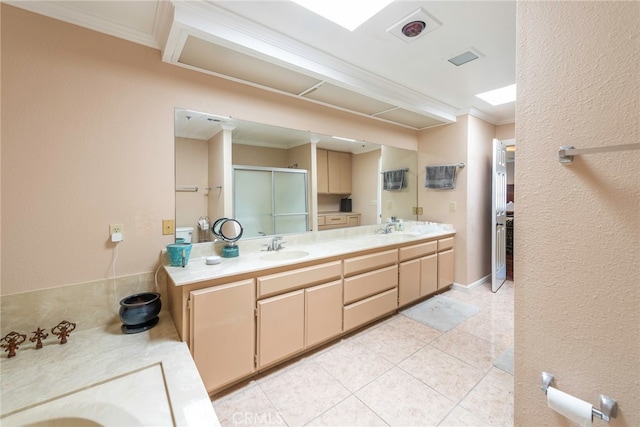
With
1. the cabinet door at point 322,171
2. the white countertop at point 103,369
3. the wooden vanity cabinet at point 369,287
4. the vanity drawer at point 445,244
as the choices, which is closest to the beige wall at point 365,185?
the cabinet door at point 322,171

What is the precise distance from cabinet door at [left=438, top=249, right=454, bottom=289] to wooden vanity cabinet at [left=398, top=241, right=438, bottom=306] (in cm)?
10

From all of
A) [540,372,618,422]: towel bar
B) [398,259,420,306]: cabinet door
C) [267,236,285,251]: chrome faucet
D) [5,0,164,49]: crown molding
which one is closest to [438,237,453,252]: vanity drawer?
[398,259,420,306]: cabinet door

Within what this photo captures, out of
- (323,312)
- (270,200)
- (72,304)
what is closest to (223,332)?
(323,312)

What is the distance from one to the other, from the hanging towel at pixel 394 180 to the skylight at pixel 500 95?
1.29 meters

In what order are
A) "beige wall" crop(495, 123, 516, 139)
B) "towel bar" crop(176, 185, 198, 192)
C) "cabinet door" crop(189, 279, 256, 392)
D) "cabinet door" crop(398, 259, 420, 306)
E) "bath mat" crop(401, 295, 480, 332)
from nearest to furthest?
"cabinet door" crop(189, 279, 256, 392) < "towel bar" crop(176, 185, 198, 192) < "bath mat" crop(401, 295, 480, 332) < "cabinet door" crop(398, 259, 420, 306) < "beige wall" crop(495, 123, 516, 139)

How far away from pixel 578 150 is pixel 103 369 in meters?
2.18

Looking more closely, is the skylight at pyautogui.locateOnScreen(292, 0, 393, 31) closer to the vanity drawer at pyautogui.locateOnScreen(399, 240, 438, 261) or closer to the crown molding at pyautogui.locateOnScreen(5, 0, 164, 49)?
the crown molding at pyautogui.locateOnScreen(5, 0, 164, 49)

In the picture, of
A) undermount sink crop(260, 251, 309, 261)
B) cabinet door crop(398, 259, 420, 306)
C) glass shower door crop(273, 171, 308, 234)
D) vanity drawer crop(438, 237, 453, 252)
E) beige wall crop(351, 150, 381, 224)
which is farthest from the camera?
vanity drawer crop(438, 237, 453, 252)

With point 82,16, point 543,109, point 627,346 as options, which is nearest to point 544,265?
point 627,346

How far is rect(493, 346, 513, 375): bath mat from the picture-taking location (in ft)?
6.41

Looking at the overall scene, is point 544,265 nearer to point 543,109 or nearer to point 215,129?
point 543,109

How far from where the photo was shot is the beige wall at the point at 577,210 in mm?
718

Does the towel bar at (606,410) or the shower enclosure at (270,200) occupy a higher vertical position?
the shower enclosure at (270,200)

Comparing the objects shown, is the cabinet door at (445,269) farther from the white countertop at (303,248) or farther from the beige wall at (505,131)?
the beige wall at (505,131)
